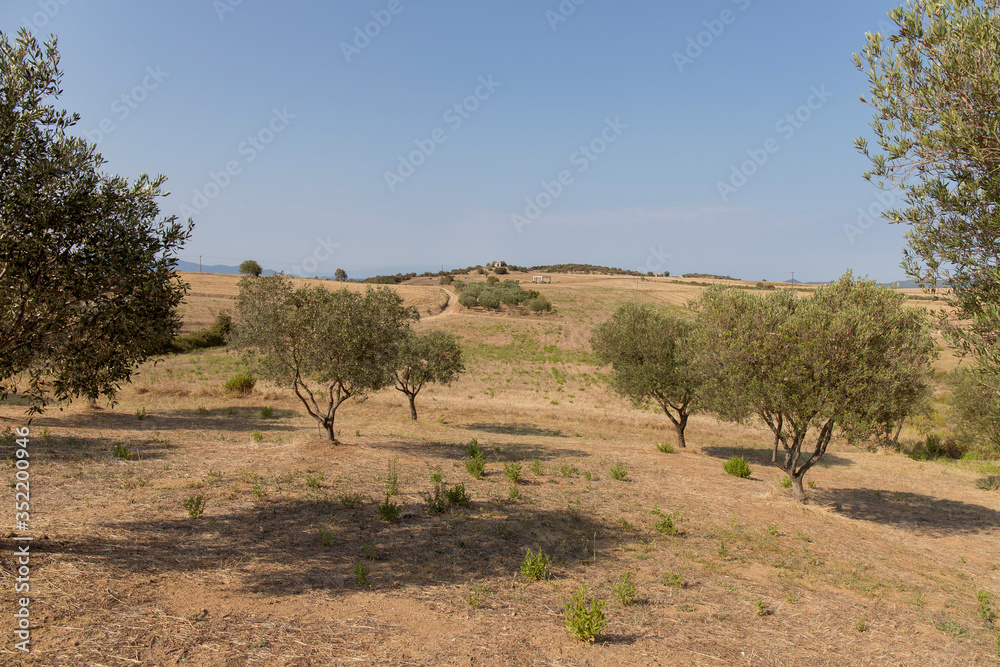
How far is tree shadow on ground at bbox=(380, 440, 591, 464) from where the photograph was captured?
79.8 feet

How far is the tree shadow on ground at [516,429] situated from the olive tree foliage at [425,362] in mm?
4273

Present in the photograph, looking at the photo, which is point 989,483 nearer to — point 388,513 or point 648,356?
point 648,356

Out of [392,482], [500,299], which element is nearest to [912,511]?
[392,482]

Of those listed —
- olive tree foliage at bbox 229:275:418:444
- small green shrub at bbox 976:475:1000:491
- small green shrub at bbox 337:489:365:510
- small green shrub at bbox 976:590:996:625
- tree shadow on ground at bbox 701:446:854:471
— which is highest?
olive tree foliage at bbox 229:275:418:444

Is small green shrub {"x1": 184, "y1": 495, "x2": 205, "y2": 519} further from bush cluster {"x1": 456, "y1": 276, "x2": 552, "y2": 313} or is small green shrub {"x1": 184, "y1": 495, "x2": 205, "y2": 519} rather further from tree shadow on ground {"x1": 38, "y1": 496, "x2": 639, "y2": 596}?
bush cluster {"x1": 456, "y1": 276, "x2": 552, "y2": 313}

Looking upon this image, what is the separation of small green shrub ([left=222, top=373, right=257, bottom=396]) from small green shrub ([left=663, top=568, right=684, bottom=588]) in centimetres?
3812

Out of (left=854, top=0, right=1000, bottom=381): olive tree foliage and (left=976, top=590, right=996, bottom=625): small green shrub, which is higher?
(left=854, top=0, right=1000, bottom=381): olive tree foliage

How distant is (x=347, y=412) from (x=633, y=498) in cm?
2574

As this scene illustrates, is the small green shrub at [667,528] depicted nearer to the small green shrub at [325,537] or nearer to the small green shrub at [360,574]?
the small green shrub at [360,574]

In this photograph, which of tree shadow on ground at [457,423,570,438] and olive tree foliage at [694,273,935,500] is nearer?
olive tree foliage at [694,273,935,500]

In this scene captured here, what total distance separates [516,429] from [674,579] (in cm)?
2537

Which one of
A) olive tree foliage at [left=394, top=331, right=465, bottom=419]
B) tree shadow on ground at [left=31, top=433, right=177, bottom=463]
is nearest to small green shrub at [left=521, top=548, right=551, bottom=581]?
tree shadow on ground at [left=31, top=433, right=177, bottom=463]

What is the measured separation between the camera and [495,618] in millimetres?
9438

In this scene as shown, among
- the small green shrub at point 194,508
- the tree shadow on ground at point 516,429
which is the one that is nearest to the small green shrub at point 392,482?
the small green shrub at point 194,508
